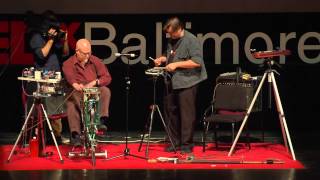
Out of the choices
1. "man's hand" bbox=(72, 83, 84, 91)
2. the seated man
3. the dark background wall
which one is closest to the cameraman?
the seated man

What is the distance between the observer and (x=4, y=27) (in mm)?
9508

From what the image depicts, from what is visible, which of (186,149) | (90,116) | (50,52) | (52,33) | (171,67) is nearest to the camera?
(90,116)

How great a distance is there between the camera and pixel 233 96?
845cm

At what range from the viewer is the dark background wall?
946 cm

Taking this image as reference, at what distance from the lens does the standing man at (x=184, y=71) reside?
7789 millimetres

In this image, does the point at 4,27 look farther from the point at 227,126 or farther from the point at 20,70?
the point at 227,126

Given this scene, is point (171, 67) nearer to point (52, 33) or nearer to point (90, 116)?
point (90, 116)

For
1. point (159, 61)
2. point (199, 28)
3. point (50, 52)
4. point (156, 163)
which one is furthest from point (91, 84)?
point (199, 28)

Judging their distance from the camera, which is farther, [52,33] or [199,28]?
[199,28]

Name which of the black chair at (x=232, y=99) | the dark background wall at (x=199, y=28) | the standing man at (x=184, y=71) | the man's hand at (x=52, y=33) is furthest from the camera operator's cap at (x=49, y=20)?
the black chair at (x=232, y=99)

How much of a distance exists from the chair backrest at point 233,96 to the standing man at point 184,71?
658 millimetres

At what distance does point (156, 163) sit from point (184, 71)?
1205mm

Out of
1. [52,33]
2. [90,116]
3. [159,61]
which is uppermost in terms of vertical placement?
[52,33]

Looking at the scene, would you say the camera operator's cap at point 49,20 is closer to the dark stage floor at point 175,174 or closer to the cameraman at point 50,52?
the cameraman at point 50,52
